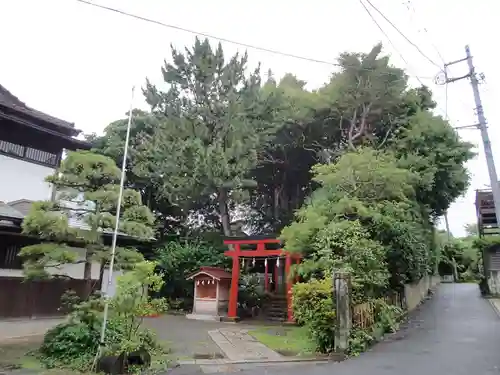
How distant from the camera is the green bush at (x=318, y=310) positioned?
9461mm

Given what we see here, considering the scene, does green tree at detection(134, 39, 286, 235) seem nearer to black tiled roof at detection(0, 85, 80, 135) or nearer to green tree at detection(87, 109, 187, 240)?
green tree at detection(87, 109, 187, 240)

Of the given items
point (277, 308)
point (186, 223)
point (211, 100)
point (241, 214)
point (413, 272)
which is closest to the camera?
point (413, 272)

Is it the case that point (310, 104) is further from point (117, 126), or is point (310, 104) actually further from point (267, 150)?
point (117, 126)

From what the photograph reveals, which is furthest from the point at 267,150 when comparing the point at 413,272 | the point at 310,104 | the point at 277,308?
the point at 413,272

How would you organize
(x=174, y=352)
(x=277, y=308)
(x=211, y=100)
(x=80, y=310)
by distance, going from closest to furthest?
(x=80, y=310)
(x=174, y=352)
(x=277, y=308)
(x=211, y=100)

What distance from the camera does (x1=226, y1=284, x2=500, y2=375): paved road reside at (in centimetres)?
780

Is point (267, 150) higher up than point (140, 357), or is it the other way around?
point (267, 150)

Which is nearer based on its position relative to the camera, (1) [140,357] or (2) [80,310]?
(1) [140,357]

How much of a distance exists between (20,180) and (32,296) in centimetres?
352

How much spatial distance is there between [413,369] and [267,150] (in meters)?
16.9

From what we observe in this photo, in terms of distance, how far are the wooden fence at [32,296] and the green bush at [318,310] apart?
17.6 feet

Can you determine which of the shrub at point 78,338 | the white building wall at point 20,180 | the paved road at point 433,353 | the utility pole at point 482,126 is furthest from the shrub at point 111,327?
the utility pole at point 482,126

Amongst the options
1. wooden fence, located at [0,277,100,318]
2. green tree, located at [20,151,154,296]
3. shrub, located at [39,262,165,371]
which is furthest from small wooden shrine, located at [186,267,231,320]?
green tree, located at [20,151,154,296]

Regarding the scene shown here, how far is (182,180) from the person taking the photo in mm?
19844
